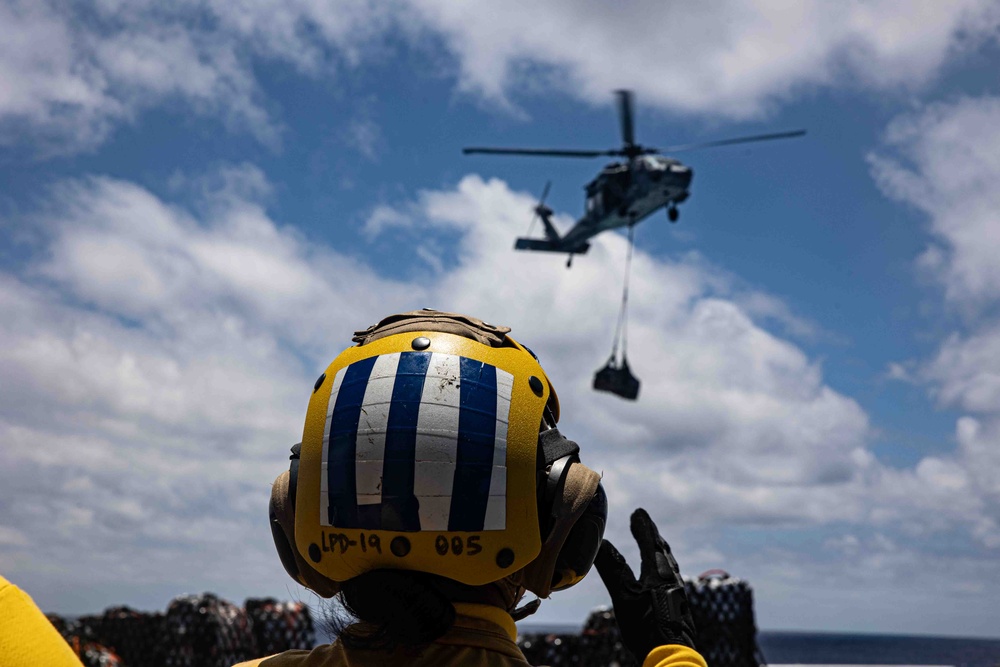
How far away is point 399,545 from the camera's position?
7.60 feet

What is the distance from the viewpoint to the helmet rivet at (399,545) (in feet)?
7.59

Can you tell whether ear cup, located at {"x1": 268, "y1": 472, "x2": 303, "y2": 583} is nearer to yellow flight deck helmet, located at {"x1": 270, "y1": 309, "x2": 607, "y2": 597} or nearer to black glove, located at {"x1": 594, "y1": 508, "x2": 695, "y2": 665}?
yellow flight deck helmet, located at {"x1": 270, "y1": 309, "x2": 607, "y2": 597}

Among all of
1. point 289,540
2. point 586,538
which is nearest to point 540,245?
point 289,540

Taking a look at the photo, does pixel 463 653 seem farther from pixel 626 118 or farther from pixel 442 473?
pixel 626 118

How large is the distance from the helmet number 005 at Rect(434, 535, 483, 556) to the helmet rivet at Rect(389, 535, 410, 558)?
71 millimetres

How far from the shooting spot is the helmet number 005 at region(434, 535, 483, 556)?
2.32 metres

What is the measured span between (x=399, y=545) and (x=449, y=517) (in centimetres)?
14

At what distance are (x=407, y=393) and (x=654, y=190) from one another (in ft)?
104

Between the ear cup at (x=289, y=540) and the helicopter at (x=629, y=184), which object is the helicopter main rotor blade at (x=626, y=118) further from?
the ear cup at (x=289, y=540)

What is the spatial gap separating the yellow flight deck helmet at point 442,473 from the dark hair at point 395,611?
4cm

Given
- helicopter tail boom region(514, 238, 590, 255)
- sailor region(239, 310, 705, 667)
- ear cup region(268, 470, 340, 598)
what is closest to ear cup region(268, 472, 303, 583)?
ear cup region(268, 470, 340, 598)

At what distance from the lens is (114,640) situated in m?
10.3

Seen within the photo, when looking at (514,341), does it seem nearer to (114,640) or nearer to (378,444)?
(378,444)

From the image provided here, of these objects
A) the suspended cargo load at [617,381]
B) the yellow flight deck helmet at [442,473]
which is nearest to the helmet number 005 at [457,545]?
the yellow flight deck helmet at [442,473]
